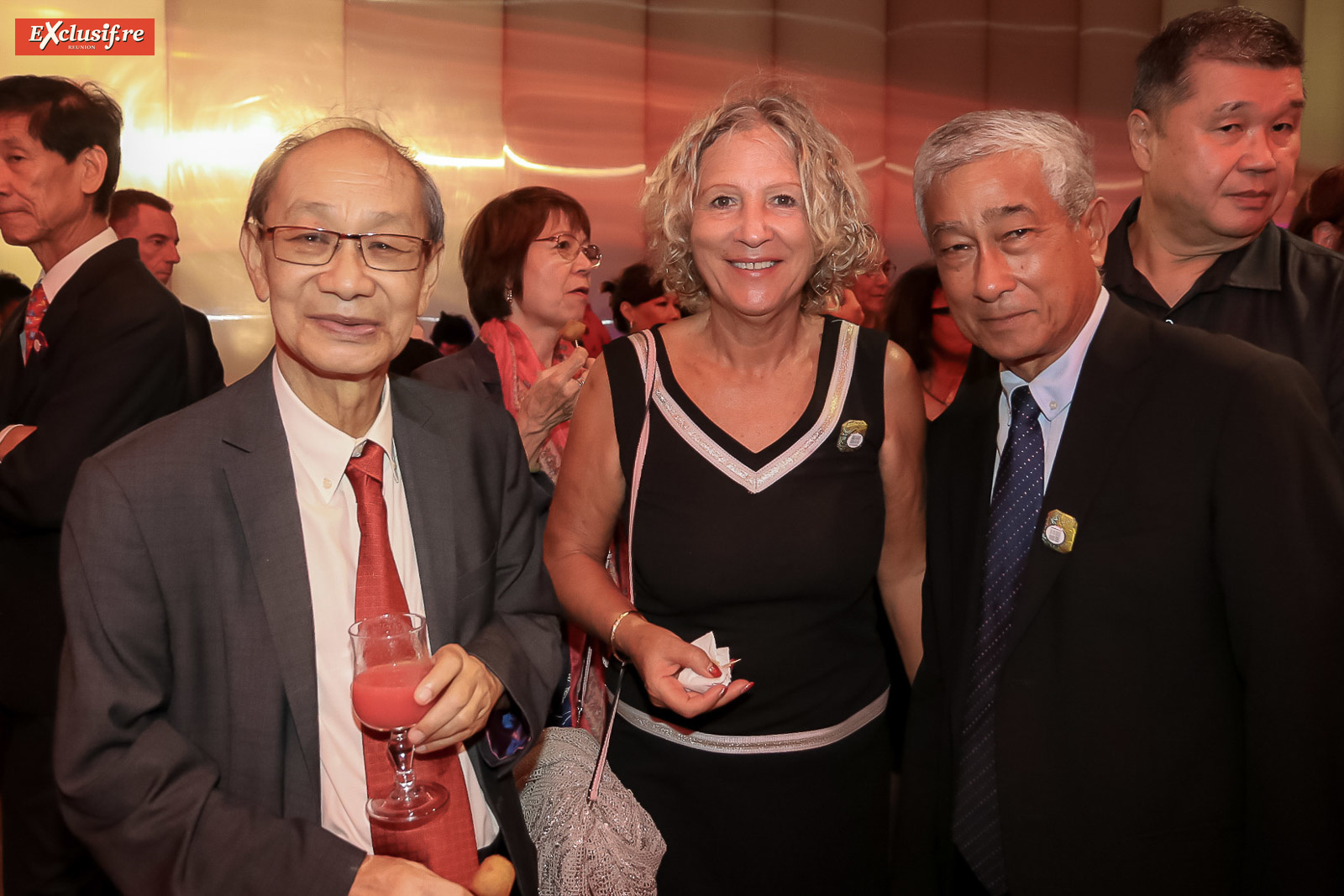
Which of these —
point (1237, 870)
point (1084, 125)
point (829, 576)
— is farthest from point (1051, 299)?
point (1084, 125)

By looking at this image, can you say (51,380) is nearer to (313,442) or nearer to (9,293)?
(313,442)

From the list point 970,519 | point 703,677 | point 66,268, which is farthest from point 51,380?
point 970,519

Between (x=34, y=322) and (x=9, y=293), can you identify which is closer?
(x=34, y=322)

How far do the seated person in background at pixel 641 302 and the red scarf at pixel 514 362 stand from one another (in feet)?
5.27

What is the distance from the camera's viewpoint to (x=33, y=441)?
7.97ft

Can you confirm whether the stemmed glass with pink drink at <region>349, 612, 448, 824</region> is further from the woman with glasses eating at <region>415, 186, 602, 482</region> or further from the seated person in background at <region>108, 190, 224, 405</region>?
the seated person in background at <region>108, 190, 224, 405</region>

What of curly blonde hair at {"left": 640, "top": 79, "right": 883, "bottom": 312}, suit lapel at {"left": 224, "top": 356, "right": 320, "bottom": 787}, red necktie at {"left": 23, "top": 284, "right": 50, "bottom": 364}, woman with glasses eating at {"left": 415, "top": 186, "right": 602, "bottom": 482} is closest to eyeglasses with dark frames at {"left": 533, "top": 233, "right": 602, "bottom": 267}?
woman with glasses eating at {"left": 415, "top": 186, "right": 602, "bottom": 482}

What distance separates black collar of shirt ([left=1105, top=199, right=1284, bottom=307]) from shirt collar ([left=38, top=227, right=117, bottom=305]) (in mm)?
2815

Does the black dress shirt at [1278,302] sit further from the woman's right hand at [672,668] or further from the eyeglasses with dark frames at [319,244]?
the eyeglasses with dark frames at [319,244]

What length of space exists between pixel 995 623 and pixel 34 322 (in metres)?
2.68

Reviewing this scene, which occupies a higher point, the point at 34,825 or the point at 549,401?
the point at 549,401

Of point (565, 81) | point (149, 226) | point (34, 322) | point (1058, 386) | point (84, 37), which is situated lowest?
point (1058, 386)

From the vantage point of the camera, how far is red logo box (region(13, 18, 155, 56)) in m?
A: 5.84

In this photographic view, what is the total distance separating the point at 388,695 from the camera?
1.29 m
